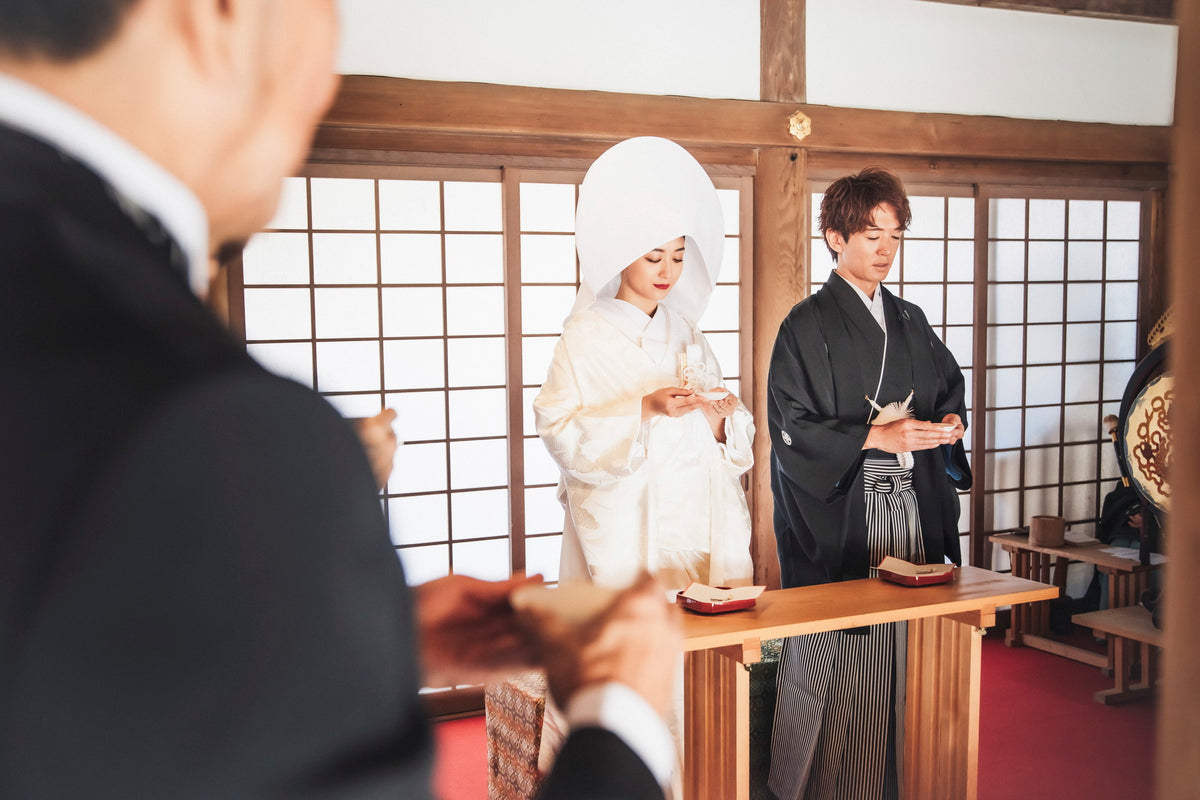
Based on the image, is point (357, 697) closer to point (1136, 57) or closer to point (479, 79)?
point (479, 79)

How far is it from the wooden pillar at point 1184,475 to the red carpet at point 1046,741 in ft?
9.38

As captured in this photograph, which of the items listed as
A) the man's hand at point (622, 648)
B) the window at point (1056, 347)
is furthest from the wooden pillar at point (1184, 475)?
the window at point (1056, 347)

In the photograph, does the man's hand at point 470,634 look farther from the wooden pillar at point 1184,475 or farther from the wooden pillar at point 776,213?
the wooden pillar at point 776,213

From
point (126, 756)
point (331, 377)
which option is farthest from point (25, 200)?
point (331, 377)

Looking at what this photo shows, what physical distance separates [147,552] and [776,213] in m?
4.37

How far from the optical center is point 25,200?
35 cm

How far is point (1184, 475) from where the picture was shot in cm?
48

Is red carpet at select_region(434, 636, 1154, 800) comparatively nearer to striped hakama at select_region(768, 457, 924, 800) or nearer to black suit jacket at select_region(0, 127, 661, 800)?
striped hakama at select_region(768, 457, 924, 800)

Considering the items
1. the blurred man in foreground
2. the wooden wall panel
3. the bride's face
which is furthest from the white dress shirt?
the wooden wall panel

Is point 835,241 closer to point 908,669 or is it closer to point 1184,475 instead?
point 908,669

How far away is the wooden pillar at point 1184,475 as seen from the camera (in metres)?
0.46

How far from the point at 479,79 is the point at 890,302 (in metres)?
1.96

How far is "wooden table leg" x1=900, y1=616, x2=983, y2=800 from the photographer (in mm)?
2854

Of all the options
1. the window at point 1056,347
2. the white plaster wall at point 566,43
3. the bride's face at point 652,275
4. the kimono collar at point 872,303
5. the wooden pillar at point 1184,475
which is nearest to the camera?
the wooden pillar at point 1184,475
